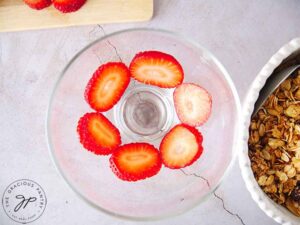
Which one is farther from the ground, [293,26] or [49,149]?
[293,26]

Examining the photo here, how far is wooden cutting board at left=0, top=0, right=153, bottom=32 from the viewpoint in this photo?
32.9 inches

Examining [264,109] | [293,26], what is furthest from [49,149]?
[293,26]

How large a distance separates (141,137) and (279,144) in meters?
0.19

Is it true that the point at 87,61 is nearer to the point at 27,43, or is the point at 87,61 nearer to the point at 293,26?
the point at 27,43

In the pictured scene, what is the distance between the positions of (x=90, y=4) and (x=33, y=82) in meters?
0.14

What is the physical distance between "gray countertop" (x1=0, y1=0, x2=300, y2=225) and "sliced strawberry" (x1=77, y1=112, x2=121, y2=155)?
101 millimetres

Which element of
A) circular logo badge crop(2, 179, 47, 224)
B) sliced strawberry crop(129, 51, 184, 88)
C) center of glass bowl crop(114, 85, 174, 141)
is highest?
sliced strawberry crop(129, 51, 184, 88)

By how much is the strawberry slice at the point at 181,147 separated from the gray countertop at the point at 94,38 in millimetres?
103

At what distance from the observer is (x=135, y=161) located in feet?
2.50

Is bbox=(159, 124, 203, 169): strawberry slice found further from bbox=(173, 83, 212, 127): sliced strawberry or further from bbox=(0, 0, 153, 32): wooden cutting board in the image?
bbox=(0, 0, 153, 32): wooden cutting board

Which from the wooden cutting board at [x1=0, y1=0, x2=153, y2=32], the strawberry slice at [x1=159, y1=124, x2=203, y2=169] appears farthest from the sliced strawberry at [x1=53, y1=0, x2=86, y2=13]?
the strawberry slice at [x1=159, y1=124, x2=203, y2=169]

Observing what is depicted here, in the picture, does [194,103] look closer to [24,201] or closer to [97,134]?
[97,134]

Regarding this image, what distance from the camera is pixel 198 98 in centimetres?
77

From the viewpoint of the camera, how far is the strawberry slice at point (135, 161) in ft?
2.50
